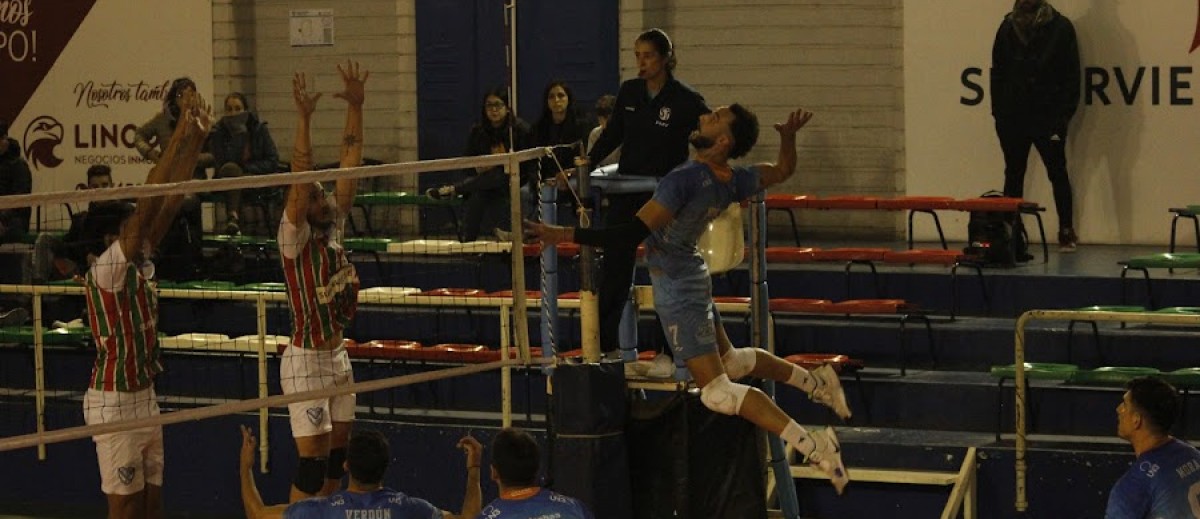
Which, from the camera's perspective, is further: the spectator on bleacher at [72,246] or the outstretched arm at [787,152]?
the spectator on bleacher at [72,246]

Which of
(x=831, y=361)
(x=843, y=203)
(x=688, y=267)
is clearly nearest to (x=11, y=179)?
(x=843, y=203)

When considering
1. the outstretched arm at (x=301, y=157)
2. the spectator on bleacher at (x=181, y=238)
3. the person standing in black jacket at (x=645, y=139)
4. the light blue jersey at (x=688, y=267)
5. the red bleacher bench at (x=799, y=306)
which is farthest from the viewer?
the spectator on bleacher at (x=181, y=238)

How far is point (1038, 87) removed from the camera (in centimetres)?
1433

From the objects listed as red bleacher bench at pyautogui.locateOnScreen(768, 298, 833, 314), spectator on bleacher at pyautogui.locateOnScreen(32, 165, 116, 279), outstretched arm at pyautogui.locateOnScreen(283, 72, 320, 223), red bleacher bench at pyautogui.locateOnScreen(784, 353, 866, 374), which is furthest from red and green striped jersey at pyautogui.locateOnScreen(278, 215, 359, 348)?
red bleacher bench at pyautogui.locateOnScreen(768, 298, 833, 314)

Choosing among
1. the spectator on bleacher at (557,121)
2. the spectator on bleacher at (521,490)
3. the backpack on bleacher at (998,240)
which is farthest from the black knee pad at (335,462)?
the backpack on bleacher at (998,240)

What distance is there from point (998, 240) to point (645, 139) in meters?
3.99

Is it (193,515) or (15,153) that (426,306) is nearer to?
(193,515)

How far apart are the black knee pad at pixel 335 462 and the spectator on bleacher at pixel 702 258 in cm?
204

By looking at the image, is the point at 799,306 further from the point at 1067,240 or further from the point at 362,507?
the point at 362,507

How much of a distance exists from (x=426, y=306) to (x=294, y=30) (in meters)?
5.29

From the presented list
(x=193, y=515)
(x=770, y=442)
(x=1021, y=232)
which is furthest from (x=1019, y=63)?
(x=193, y=515)

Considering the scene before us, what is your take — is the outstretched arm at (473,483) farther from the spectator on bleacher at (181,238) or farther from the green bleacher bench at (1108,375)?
the spectator on bleacher at (181,238)

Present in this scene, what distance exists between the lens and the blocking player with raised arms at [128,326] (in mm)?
9133

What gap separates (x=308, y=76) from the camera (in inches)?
707
